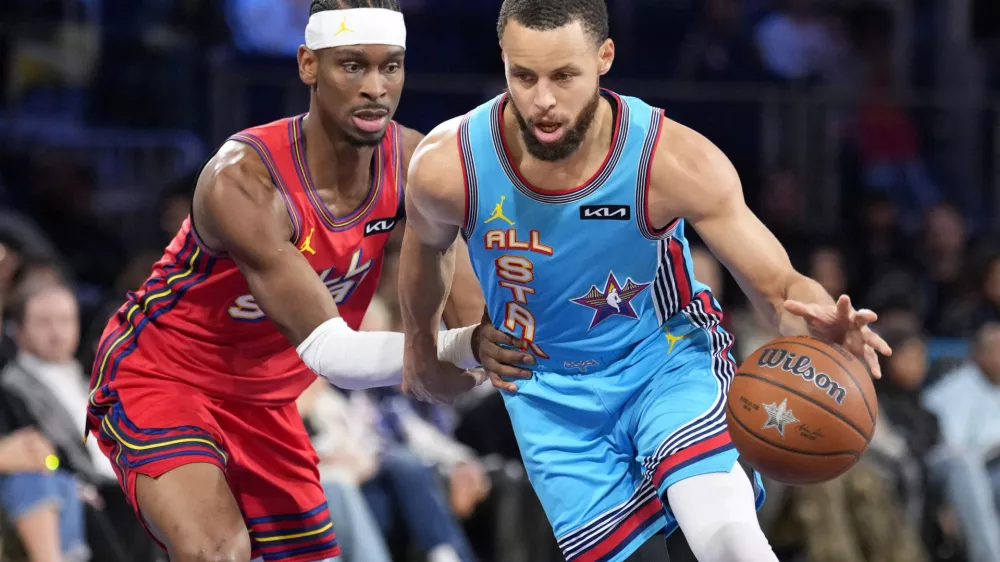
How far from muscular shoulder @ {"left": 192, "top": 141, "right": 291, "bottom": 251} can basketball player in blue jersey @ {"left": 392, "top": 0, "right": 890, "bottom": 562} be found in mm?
435

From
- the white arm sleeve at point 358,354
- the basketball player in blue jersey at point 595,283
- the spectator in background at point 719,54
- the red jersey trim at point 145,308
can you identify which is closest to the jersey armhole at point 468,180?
the basketball player in blue jersey at point 595,283

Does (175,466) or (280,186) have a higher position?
(280,186)

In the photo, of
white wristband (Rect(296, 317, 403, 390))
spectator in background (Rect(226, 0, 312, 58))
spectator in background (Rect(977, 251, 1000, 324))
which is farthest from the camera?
spectator in background (Rect(226, 0, 312, 58))

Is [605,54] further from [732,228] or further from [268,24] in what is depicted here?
[268,24]

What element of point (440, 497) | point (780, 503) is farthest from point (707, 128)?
point (440, 497)

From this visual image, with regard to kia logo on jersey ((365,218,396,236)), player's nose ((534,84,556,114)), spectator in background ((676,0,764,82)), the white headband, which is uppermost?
the white headband

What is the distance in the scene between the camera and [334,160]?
14.2ft

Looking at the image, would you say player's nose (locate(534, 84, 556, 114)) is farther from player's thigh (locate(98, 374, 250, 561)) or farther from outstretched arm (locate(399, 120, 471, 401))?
player's thigh (locate(98, 374, 250, 561))

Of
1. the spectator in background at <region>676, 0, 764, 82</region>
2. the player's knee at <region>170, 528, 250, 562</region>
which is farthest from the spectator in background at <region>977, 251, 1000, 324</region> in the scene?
the player's knee at <region>170, 528, 250, 562</region>

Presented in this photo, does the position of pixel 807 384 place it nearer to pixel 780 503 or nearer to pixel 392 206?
pixel 392 206

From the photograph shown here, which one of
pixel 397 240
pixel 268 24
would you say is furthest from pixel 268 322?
pixel 268 24

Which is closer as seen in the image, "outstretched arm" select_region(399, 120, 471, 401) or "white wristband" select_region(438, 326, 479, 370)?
"outstretched arm" select_region(399, 120, 471, 401)

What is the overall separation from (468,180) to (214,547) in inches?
50.0

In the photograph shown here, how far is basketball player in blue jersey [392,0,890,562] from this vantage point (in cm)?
366
